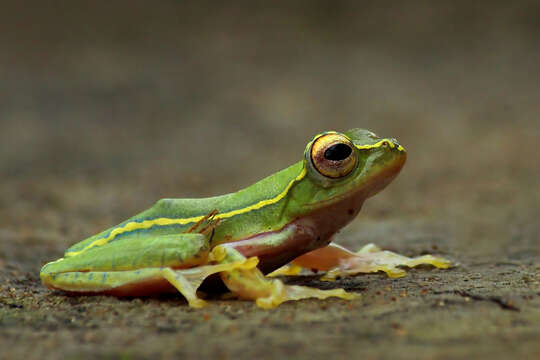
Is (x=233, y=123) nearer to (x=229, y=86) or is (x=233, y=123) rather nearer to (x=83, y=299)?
(x=229, y=86)

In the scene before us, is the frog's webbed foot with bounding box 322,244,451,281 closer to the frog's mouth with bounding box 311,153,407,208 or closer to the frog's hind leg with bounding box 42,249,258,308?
the frog's mouth with bounding box 311,153,407,208

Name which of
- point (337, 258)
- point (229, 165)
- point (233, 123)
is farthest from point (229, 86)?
point (337, 258)

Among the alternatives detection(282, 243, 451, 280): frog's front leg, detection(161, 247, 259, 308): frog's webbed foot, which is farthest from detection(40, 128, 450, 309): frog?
detection(282, 243, 451, 280): frog's front leg

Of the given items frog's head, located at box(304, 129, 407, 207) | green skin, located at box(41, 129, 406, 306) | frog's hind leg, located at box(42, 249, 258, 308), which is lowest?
frog's hind leg, located at box(42, 249, 258, 308)

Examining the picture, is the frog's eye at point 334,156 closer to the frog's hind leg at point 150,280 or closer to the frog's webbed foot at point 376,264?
the frog's hind leg at point 150,280

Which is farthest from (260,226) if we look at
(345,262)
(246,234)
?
(345,262)

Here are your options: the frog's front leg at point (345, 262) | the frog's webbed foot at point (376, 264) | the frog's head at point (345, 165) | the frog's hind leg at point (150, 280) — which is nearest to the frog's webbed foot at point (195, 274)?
the frog's hind leg at point (150, 280)
